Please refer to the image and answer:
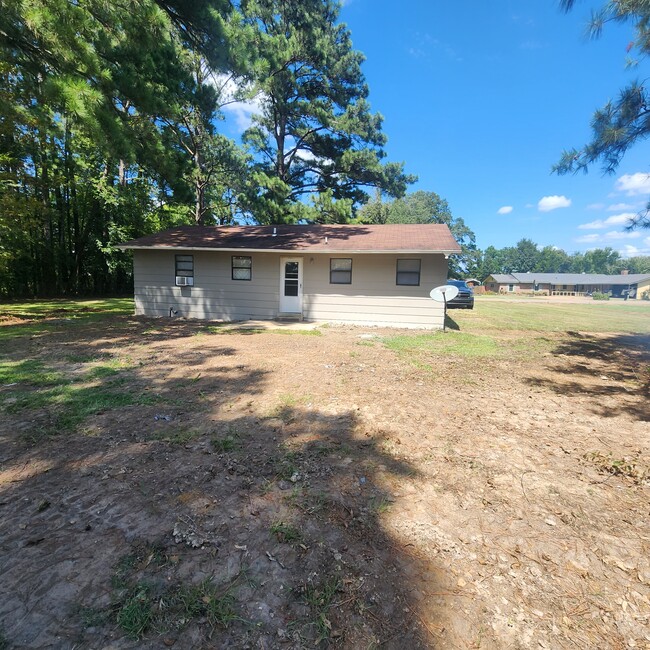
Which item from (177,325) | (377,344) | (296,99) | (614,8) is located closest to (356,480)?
(377,344)

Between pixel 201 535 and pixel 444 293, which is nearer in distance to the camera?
pixel 201 535

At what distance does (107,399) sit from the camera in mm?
4250

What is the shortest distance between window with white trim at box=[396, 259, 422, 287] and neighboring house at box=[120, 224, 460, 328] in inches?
1.2

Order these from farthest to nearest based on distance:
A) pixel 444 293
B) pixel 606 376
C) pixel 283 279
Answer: pixel 283 279
pixel 444 293
pixel 606 376

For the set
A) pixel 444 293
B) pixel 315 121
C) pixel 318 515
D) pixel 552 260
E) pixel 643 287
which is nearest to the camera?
pixel 318 515

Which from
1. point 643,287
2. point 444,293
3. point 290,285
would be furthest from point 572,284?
point 290,285

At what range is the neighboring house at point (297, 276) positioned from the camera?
10805mm

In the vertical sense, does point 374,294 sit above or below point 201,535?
above

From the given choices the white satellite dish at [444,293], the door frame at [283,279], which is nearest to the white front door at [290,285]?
the door frame at [283,279]

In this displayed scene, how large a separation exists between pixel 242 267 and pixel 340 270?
3.32 m

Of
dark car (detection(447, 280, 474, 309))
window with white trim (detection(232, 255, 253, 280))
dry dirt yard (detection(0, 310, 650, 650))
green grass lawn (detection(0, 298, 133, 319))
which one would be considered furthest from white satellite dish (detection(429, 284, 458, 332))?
green grass lawn (detection(0, 298, 133, 319))

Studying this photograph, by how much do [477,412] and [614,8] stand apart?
19.9ft

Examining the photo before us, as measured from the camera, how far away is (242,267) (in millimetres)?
11875

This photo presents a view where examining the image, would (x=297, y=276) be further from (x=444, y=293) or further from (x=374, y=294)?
(x=444, y=293)
